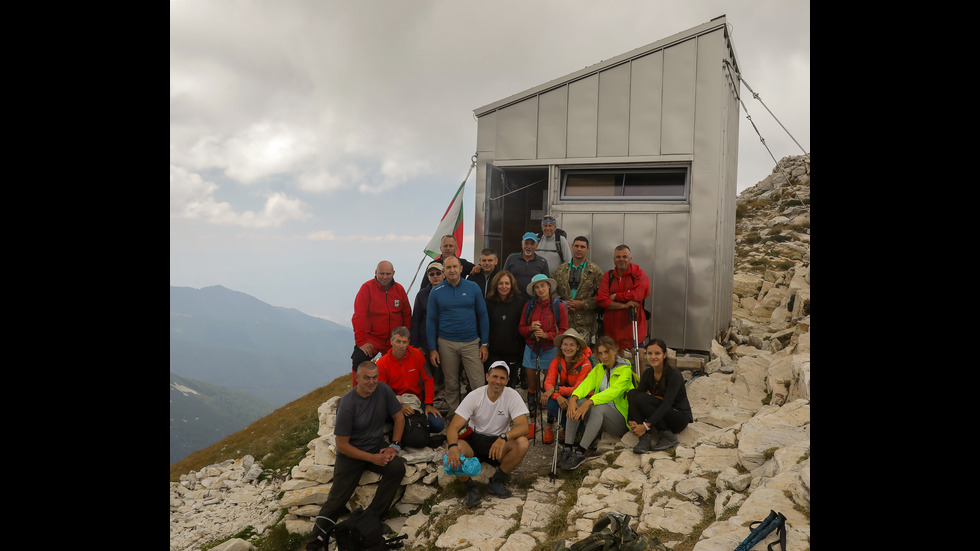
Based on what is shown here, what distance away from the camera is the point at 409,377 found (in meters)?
6.62

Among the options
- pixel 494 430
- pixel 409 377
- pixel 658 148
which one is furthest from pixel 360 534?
pixel 658 148

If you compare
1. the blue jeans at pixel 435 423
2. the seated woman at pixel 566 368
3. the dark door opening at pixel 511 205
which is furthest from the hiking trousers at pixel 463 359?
the dark door opening at pixel 511 205

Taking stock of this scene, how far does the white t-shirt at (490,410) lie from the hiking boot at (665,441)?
175cm

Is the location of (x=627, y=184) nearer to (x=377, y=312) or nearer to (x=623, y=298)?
(x=623, y=298)

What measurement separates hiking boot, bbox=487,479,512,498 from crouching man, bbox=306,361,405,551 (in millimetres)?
1046

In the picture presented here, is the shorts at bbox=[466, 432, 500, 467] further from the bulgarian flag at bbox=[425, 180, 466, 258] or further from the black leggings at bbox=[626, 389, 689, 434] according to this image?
the bulgarian flag at bbox=[425, 180, 466, 258]

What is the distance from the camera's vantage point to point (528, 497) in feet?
18.4

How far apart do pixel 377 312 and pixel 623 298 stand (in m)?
3.56

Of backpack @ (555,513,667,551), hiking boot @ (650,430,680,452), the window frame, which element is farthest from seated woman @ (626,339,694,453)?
the window frame

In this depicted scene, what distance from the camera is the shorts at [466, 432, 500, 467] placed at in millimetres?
Answer: 5887

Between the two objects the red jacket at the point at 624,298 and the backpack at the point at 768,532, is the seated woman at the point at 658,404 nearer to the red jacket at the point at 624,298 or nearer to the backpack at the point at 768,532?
the red jacket at the point at 624,298

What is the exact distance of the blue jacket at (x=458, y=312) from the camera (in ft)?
22.0
